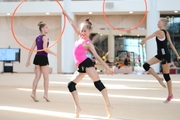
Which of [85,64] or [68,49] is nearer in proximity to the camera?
[85,64]

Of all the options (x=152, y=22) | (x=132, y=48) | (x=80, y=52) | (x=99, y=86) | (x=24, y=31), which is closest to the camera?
(x=99, y=86)

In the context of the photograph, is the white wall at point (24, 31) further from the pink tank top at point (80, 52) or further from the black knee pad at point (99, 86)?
the black knee pad at point (99, 86)

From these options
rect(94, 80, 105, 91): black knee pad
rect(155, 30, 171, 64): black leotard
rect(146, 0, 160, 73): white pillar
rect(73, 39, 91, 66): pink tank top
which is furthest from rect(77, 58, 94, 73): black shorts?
rect(146, 0, 160, 73): white pillar

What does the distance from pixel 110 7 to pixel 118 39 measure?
11.6ft

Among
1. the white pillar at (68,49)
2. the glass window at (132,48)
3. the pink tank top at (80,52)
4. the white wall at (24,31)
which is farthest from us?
the white wall at (24,31)

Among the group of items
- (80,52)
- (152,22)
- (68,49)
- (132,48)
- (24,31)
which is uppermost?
(152,22)

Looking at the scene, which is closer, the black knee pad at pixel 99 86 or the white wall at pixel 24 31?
the black knee pad at pixel 99 86

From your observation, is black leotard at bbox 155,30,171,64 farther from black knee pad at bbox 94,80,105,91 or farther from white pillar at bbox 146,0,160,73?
white pillar at bbox 146,0,160,73

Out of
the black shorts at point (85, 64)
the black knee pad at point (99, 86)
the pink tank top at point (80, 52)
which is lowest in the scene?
the black knee pad at point (99, 86)

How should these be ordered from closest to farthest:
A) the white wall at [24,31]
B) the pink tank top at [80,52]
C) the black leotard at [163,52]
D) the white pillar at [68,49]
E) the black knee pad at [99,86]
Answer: the black knee pad at [99,86] → the pink tank top at [80,52] → the black leotard at [163,52] → the white pillar at [68,49] → the white wall at [24,31]

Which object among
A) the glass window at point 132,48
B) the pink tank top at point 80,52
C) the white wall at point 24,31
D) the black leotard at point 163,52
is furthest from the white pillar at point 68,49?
the pink tank top at point 80,52

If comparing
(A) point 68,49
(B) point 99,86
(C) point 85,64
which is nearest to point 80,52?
(C) point 85,64

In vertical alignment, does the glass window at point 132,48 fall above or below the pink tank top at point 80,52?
above

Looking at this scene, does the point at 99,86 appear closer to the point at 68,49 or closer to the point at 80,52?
the point at 80,52
